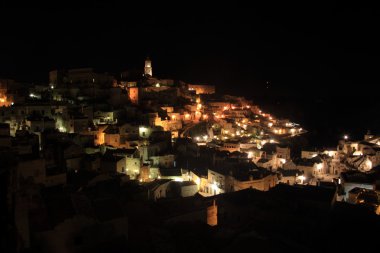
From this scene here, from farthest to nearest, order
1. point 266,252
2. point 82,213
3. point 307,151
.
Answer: point 307,151 < point 266,252 < point 82,213

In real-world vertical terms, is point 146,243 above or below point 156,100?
below

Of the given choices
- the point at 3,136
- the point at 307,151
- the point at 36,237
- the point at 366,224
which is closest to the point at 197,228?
the point at 36,237

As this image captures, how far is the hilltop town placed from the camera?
37.9 feet

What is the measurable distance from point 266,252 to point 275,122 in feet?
147

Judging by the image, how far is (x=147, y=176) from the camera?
75.9ft

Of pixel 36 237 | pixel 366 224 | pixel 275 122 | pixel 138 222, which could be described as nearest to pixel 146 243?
pixel 138 222

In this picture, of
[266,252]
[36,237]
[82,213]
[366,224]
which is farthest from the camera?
[366,224]

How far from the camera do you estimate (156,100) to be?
40062 millimetres

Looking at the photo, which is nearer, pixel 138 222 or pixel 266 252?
pixel 266 252

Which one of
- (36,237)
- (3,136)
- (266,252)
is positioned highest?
(3,136)

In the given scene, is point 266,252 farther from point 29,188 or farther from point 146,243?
point 29,188

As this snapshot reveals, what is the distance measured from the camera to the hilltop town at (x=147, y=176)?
37.9 feet

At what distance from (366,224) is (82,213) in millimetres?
13855

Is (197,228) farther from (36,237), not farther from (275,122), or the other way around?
(275,122)
